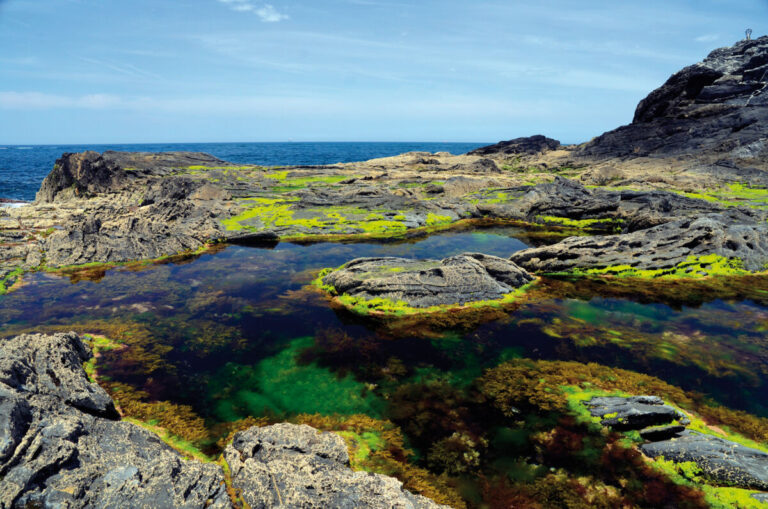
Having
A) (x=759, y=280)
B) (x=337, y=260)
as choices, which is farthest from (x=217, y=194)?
(x=759, y=280)

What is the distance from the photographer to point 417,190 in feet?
223

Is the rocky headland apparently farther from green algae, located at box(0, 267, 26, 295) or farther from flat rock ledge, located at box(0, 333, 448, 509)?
green algae, located at box(0, 267, 26, 295)

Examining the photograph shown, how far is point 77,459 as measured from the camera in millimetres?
9688

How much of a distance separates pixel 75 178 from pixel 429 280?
60.8 m

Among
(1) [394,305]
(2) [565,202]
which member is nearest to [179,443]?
(1) [394,305]

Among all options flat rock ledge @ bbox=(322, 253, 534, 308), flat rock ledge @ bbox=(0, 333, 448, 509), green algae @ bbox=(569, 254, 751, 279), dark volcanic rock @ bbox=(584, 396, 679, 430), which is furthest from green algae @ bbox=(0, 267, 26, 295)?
green algae @ bbox=(569, 254, 751, 279)

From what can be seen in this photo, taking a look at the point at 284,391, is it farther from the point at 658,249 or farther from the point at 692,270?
the point at 658,249

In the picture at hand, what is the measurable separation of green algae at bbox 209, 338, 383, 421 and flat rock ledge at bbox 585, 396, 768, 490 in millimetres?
8885

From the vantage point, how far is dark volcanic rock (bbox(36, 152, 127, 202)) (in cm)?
5659

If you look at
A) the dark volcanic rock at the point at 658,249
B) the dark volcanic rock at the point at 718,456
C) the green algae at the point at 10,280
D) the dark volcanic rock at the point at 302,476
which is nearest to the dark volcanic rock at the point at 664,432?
the dark volcanic rock at the point at 718,456

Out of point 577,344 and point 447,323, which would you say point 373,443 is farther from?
point 577,344

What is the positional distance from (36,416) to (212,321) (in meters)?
11.2

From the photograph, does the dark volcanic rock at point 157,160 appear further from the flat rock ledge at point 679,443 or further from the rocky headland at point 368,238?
the flat rock ledge at point 679,443

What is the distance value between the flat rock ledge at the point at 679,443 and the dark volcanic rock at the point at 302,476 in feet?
27.0
